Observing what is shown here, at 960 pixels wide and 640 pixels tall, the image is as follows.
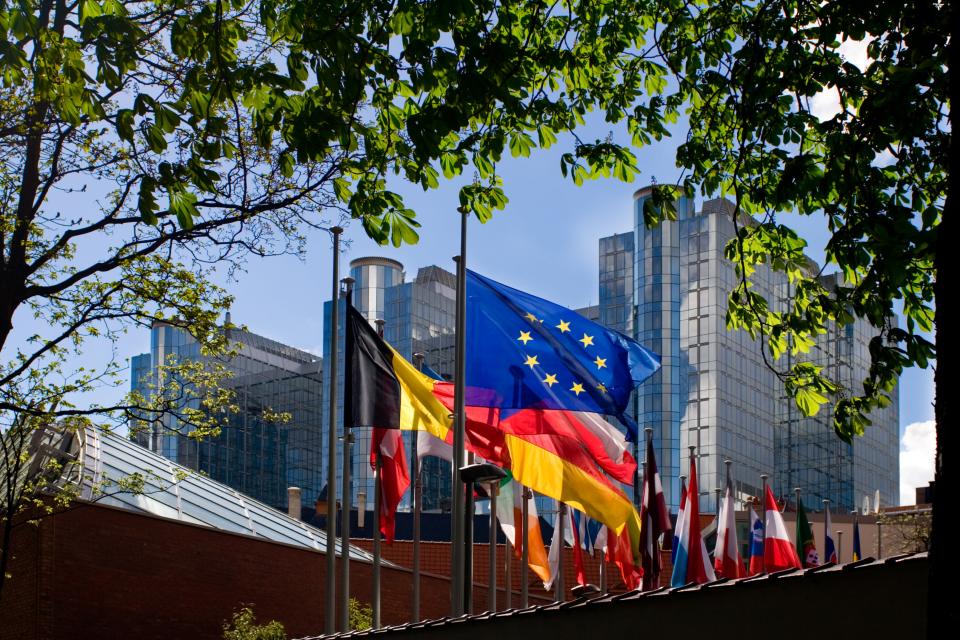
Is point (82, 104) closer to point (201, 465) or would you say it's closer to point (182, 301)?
point (182, 301)

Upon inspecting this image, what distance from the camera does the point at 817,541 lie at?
72.1 meters

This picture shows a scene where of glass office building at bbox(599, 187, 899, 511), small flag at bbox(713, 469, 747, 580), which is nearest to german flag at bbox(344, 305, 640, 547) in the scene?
small flag at bbox(713, 469, 747, 580)

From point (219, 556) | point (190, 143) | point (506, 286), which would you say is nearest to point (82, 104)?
point (190, 143)

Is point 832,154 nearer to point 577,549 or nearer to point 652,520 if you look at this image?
point 652,520

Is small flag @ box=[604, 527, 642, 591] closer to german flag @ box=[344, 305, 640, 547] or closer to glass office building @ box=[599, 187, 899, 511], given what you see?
german flag @ box=[344, 305, 640, 547]

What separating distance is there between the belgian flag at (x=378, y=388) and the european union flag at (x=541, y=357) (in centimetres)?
94

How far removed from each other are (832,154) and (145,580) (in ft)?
83.7

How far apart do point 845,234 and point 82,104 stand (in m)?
6.77

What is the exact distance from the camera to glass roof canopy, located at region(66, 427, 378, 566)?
33719 mm

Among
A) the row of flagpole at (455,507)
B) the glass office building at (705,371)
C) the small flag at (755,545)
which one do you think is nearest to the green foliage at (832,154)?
the row of flagpole at (455,507)

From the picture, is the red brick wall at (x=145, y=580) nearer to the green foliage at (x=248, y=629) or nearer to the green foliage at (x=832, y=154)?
the green foliage at (x=248, y=629)

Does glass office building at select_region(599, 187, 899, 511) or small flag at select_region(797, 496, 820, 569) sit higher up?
glass office building at select_region(599, 187, 899, 511)

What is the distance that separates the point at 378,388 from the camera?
2091cm

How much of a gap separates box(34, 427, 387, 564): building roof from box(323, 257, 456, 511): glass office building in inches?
2816
